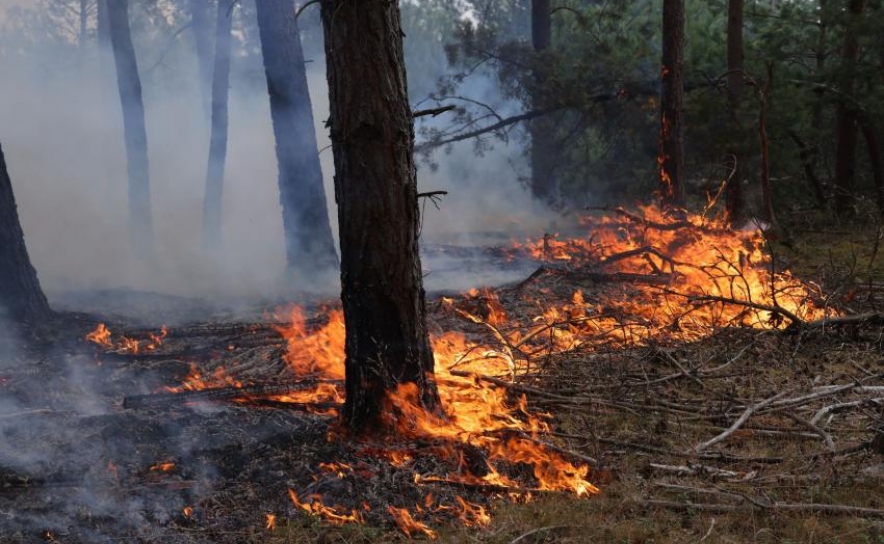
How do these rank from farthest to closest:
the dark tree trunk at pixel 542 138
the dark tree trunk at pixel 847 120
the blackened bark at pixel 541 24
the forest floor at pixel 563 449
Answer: the blackened bark at pixel 541 24 → the dark tree trunk at pixel 542 138 → the dark tree trunk at pixel 847 120 → the forest floor at pixel 563 449

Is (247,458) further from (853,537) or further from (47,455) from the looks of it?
(853,537)

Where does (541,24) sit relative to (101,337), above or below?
above

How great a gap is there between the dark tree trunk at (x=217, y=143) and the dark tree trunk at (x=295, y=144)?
15.1 ft

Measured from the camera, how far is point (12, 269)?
27.7 feet

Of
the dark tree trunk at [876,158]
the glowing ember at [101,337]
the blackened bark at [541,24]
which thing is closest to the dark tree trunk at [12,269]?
the glowing ember at [101,337]

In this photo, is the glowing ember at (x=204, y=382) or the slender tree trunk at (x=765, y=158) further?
the slender tree trunk at (x=765, y=158)

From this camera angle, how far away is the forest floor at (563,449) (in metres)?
4.39

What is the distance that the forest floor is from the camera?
4387 mm

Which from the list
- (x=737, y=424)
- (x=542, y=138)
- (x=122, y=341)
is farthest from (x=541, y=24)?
(x=737, y=424)

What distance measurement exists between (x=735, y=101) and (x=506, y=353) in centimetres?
915

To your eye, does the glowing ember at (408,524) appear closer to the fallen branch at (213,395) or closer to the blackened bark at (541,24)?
the fallen branch at (213,395)

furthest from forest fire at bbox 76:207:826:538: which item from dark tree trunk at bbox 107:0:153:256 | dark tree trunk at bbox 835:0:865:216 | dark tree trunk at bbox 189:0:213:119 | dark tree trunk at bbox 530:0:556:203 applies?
dark tree trunk at bbox 189:0:213:119

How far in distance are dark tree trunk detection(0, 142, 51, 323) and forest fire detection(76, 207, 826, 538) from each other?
30.8 inches

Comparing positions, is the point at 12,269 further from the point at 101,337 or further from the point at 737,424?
the point at 737,424
